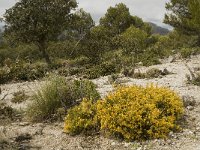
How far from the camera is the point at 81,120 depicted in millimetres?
7812

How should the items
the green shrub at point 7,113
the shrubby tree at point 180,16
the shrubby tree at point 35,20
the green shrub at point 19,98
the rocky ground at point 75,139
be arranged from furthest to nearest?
the shrubby tree at point 180,16 → the shrubby tree at point 35,20 → the green shrub at point 19,98 → the green shrub at point 7,113 → the rocky ground at point 75,139

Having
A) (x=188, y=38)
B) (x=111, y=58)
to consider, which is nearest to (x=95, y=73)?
(x=111, y=58)

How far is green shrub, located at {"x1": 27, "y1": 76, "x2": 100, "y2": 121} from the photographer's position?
29.9 ft

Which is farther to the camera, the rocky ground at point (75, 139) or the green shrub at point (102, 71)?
the green shrub at point (102, 71)

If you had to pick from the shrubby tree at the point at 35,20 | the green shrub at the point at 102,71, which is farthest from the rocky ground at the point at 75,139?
the shrubby tree at the point at 35,20

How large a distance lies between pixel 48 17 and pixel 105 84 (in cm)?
977

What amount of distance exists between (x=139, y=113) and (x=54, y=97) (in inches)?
107

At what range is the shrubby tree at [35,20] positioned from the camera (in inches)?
842

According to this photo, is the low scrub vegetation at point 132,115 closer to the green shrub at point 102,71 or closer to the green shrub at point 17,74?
the green shrub at point 102,71

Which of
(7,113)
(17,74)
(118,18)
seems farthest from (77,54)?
(118,18)

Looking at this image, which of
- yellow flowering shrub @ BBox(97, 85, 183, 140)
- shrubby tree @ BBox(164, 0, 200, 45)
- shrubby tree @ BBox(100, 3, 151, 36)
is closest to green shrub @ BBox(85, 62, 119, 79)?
yellow flowering shrub @ BBox(97, 85, 183, 140)

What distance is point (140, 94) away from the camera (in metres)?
7.88

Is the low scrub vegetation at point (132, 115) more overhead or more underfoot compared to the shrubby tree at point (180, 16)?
more underfoot

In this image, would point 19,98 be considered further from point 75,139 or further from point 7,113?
point 75,139
